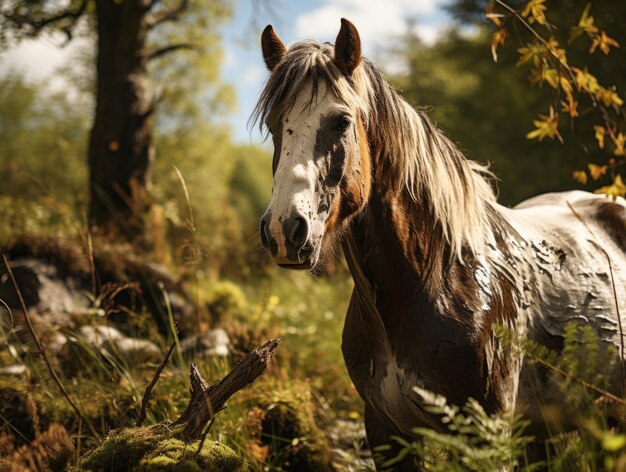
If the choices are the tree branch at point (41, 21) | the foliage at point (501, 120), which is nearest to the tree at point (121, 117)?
the tree branch at point (41, 21)

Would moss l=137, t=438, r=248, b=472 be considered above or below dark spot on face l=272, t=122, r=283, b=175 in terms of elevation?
below

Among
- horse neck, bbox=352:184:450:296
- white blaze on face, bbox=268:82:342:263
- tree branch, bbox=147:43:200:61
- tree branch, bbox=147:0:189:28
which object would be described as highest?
tree branch, bbox=147:0:189:28

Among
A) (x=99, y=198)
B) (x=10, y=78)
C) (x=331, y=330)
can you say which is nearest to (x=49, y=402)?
(x=331, y=330)

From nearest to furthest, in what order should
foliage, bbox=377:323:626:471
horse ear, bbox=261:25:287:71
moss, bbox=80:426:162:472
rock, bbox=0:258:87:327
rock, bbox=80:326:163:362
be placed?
foliage, bbox=377:323:626:471 → moss, bbox=80:426:162:472 → horse ear, bbox=261:25:287:71 → rock, bbox=80:326:163:362 → rock, bbox=0:258:87:327

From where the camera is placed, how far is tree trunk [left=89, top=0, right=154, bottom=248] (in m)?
7.17

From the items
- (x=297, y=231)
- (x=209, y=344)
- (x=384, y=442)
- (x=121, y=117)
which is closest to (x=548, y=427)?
(x=384, y=442)

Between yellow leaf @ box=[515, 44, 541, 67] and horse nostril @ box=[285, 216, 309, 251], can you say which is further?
yellow leaf @ box=[515, 44, 541, 67]

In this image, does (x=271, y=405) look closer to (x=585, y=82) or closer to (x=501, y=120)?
(x=585, y=82)

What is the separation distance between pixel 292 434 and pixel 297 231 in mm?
A: 1771

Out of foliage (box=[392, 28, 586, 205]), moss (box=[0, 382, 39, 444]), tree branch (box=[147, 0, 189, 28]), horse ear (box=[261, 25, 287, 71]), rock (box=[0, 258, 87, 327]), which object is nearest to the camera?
horse ear (box=[261, 25, 287, 71])

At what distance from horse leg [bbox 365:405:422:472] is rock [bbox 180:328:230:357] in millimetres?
1649

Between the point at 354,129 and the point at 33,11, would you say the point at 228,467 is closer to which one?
the point at 354,129

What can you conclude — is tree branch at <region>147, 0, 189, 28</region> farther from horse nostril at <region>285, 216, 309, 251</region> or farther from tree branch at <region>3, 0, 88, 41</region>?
horse nostril at <region>285, 216, 309, 251</region>

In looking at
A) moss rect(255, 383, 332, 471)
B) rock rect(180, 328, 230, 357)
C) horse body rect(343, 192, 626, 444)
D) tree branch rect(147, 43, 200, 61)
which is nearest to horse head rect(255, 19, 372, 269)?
horse body rect(343, 192, 626, 444)
